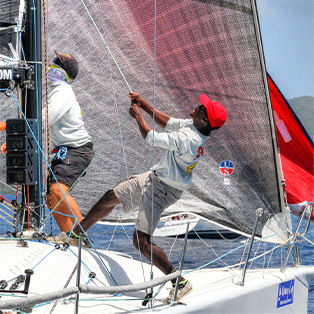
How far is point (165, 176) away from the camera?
136 inches

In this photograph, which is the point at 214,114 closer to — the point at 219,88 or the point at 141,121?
the point at 141,121

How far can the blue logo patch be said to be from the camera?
3812mm

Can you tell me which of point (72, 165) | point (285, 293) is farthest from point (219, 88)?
point (285, 293)

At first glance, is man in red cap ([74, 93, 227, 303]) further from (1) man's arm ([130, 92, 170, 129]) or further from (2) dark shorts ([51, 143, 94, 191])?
(2) dark shorts ([51, 143, 94, 191])

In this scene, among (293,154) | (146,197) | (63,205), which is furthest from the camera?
(293,154)

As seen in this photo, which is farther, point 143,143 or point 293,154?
point 293,154

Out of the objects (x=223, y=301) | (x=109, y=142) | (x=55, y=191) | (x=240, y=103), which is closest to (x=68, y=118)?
(x=55, y=191)

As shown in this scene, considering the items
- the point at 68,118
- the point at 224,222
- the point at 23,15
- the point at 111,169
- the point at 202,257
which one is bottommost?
the point at 202,257

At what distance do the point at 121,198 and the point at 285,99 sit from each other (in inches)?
92.1

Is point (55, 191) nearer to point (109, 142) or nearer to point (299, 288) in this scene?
point (109, 142)

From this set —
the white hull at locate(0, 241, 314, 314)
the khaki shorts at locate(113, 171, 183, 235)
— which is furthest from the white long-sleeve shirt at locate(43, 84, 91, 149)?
the white hull at locate(0, 241, 314, 314)

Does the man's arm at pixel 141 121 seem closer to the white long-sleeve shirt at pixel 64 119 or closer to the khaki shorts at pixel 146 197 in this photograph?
the khaki shorts at pixel 146 197

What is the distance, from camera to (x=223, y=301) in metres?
3.31

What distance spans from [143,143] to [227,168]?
691mm
